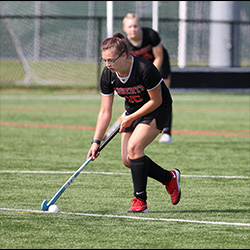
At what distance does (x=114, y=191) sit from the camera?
639 centimetres

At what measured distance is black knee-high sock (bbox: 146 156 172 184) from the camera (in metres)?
5.79

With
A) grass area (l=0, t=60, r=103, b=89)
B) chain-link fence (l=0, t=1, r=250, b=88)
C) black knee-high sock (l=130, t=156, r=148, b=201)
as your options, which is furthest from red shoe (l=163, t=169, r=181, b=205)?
chain-link fence (l=0, t=1, r=250, b=88)

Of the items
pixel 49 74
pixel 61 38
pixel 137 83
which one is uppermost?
pixel 137 83

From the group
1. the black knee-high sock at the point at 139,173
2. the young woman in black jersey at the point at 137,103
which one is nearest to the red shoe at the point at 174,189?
the young woman in black jersey at the point at 137,103

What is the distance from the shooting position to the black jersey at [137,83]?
548 centimetres

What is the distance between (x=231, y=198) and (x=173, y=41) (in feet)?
72.5

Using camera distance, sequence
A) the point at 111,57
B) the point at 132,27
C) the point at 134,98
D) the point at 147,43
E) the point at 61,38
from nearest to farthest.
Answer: the point at 111,57 → the point at 134,98 → the point at 132,27 → the point at 147,43 → the point at 61,38

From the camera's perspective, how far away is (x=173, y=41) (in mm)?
27750

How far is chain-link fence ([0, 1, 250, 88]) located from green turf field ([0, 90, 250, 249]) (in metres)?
10.2

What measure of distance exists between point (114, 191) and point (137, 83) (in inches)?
53.1

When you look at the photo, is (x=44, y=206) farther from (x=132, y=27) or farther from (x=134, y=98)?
(x=132, y=27)

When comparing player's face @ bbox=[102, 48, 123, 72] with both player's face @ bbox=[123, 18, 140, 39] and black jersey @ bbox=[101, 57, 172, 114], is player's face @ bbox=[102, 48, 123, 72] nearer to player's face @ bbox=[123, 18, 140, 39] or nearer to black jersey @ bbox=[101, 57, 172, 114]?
black jersey @ bbox=[101, 57, 172, 114]

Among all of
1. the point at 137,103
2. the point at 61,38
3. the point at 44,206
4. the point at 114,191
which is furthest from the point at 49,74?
the point at 44,206

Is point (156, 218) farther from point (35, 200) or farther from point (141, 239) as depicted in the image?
point (35, 200)
